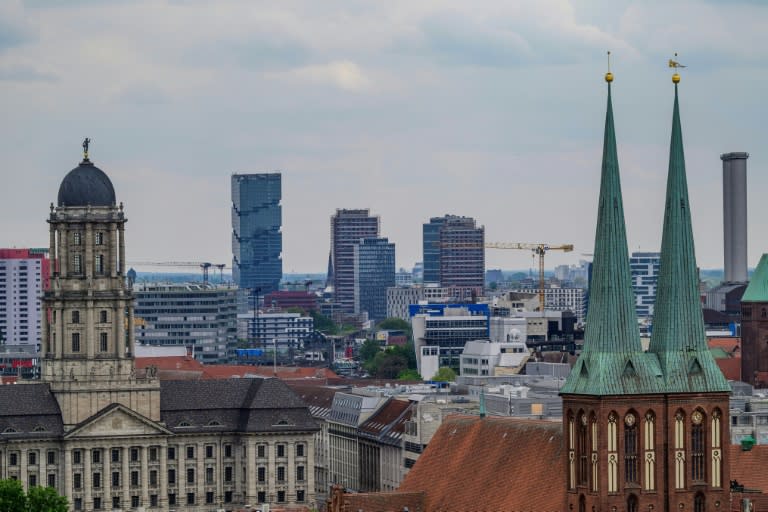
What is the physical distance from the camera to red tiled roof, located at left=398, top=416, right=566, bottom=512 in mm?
139000

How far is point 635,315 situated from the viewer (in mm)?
124812

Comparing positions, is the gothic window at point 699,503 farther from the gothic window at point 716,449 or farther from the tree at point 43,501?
the tree at point 43,501

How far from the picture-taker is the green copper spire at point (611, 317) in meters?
124

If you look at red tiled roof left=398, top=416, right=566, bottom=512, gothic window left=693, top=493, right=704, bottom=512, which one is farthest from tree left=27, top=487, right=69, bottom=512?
gothic window left=693, top=493, right=704, bottom=512

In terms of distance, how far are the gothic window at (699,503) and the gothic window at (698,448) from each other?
0.73m

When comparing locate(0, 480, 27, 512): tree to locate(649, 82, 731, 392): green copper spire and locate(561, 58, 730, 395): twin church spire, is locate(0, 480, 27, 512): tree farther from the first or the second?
locate(649, 82, 731, 392): green copper spire

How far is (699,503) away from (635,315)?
28.0 feet

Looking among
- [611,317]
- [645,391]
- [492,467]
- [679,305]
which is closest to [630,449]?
[645,391]

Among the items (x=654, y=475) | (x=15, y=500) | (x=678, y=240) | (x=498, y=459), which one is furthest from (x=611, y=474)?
(x=15, y=500)

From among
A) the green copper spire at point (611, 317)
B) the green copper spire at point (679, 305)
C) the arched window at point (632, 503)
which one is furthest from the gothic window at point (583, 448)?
the green copper spire at point (679, 305)

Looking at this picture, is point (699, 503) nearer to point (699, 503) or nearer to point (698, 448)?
point (699, 503)

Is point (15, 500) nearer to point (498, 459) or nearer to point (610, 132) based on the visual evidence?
point (498, 459)

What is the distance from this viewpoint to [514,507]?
140 metres

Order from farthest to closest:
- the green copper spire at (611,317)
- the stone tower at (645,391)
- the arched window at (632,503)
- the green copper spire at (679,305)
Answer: the green copper spire at (679,305), the green copper spire at (611,317), the stone tower at (645,391), the arched window at (632,503)
